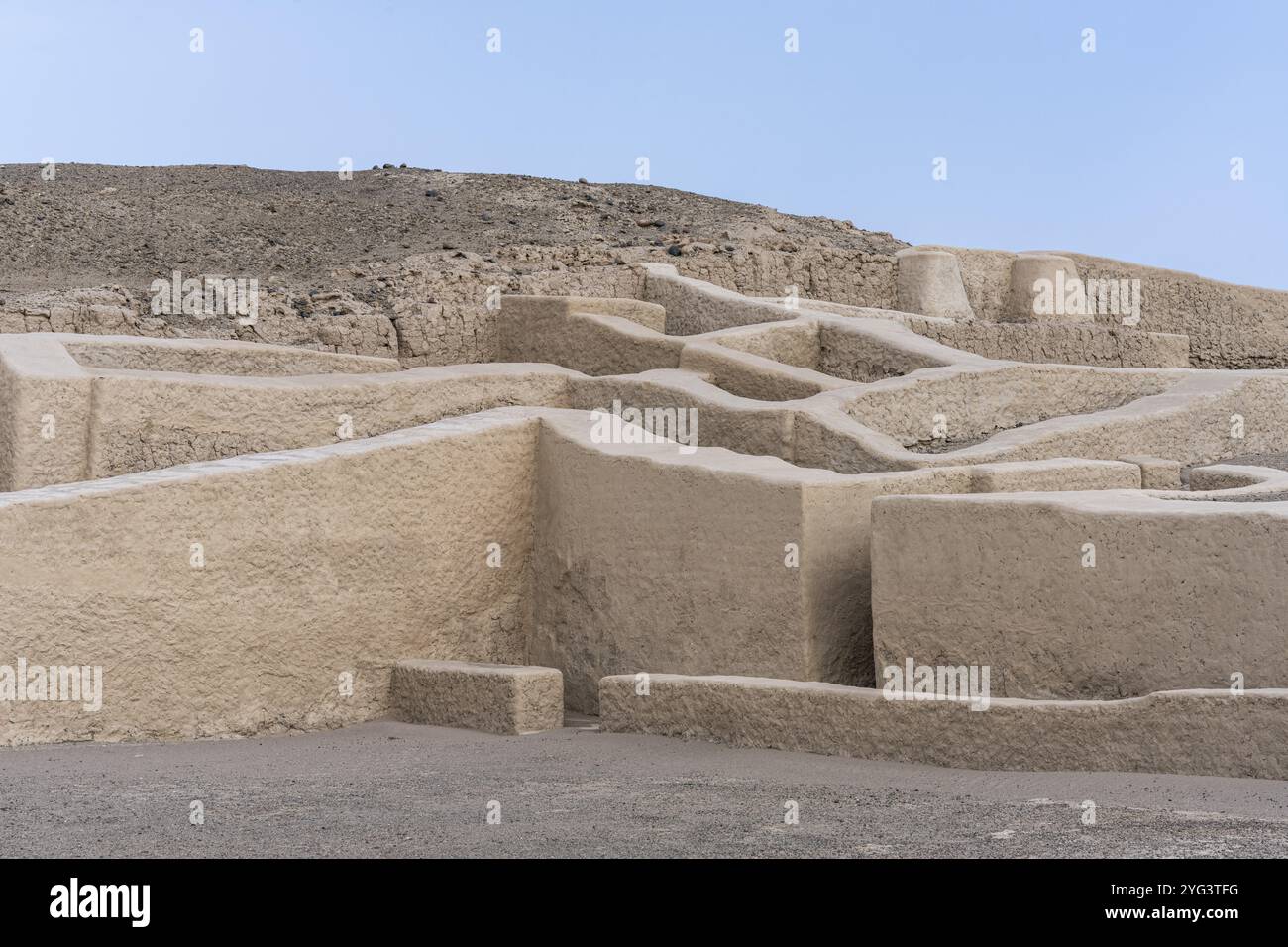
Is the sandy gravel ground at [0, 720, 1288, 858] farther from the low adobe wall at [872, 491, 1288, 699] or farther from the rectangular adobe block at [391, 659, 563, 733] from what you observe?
the low adobe wall at [872, 491, 1288, 699]

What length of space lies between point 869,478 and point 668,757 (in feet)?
Result: 6.13

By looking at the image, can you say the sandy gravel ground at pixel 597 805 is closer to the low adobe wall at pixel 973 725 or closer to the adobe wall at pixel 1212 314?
the low adobe wall at pixel 973 725

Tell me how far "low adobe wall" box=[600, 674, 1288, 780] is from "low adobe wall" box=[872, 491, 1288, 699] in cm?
58

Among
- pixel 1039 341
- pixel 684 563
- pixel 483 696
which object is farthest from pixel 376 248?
pixel 483 696

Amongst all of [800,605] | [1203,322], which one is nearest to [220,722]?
[800,605]

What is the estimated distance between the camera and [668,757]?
6.08 meters

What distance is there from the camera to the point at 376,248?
50.3 ft

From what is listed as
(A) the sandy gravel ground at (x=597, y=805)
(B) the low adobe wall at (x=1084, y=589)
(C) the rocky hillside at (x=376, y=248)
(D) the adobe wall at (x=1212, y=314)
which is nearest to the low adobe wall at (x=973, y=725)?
(A) the sandy gravel ground at (x=597, y=805)

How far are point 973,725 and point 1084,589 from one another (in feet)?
2.54

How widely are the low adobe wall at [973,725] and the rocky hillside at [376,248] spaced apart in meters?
5.26

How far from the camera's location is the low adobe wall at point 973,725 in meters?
5.15

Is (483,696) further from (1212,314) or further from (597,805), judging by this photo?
(1212,314)

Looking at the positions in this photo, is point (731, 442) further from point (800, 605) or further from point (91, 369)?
point (91, 369)

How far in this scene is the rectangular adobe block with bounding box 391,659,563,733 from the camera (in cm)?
702
